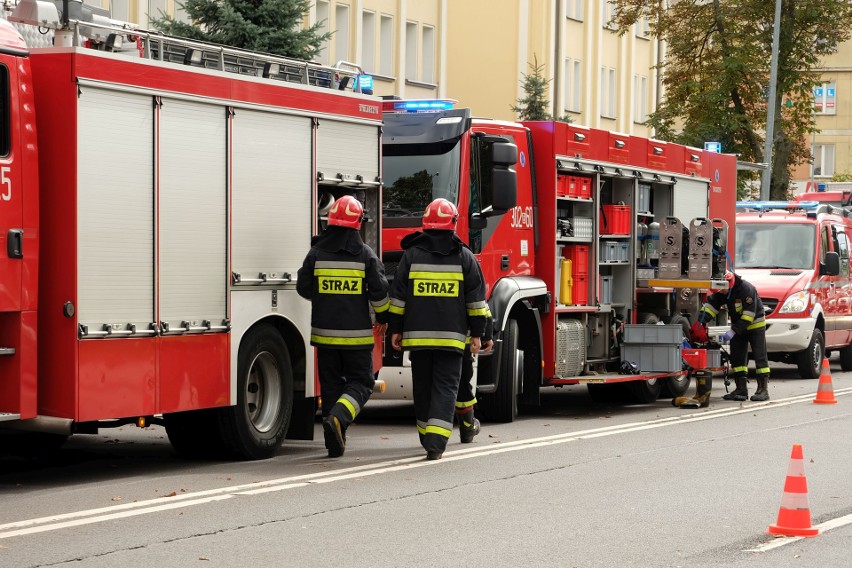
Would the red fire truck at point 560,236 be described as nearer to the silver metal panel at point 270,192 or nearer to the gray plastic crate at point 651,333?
the gray plastic crate at point 651,333

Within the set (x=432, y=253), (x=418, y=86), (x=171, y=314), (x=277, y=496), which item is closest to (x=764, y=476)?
(x=432, y=253)

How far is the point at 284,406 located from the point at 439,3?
101 feet

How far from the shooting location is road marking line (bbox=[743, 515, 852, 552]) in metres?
8.04

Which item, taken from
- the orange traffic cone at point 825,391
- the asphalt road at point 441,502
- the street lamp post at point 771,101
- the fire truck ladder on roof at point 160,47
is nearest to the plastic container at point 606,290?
the asphalt road at point 441,502

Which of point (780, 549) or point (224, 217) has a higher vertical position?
point (224, 217)

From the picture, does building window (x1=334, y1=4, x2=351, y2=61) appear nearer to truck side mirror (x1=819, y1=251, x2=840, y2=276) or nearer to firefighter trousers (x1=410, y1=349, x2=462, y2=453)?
truck side mirror (x1=819, y1=251, x2=840, y2=276)

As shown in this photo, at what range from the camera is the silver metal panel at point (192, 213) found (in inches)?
404

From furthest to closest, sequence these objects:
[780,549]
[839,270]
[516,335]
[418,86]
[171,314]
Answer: [418,86]
[839,270]
[516,335]
[171,314]
[780,549]

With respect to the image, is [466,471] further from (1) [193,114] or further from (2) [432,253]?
(1) [193,114]

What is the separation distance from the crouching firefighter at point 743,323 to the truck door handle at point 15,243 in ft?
32.4

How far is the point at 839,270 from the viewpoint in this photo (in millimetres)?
23188

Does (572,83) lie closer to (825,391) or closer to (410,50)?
(410,50)

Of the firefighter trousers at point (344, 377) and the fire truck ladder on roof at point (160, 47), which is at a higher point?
the fire truck ladder on roof at point (160, 47)

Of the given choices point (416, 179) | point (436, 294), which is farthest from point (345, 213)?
point (416, 179)
